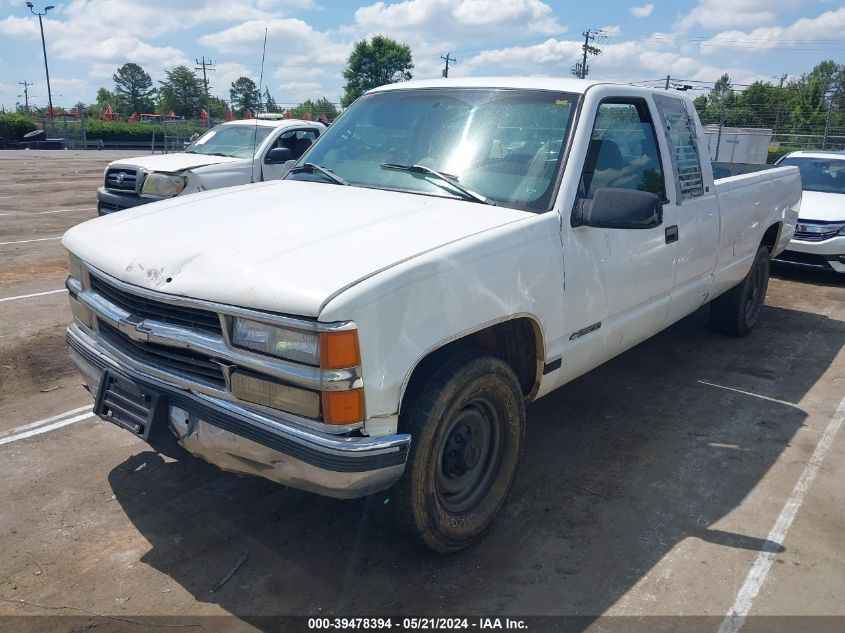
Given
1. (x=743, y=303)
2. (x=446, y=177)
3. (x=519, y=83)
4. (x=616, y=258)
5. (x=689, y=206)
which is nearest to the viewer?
(x=446, y=177)

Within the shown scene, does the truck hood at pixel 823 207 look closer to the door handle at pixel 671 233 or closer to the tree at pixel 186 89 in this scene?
the door handle at pixel 671 233

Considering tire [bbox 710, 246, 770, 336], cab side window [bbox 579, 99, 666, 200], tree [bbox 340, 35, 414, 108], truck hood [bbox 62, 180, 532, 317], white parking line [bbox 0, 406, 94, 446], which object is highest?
tree [bbox 340, 35, 414, 108]

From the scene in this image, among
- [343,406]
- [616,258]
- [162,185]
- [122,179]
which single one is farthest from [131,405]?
[122,179]

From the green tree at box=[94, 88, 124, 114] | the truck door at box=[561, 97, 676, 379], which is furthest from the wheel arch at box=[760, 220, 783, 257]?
the green tree at box=[94, 88, 124, 114]

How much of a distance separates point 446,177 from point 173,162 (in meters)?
7.80

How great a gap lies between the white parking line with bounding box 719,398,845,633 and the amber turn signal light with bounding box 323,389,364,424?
5.61 ft

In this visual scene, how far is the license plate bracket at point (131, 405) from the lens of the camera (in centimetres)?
288

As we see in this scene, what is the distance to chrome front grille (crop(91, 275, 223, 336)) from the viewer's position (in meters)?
2.73

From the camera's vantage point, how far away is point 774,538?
3.46 metres

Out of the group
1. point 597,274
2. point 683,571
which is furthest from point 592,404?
point 683,571

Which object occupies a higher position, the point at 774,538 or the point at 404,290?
the point at 404,290

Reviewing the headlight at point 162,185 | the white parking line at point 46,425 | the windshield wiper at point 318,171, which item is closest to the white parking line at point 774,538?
the windshield wiper at point 318,171

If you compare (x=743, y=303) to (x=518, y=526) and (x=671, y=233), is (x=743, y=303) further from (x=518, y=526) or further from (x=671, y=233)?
(x=518, y=526)

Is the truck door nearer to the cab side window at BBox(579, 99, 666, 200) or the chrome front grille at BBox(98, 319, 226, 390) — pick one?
the cab side window at BBox(579, 99, 666, 200)
